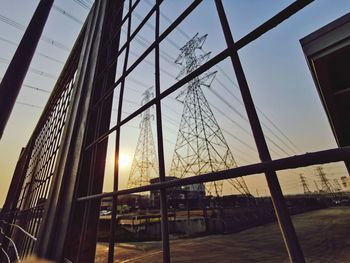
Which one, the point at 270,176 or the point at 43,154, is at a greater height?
the point at 43,154

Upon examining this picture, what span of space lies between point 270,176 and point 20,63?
1.05 meters

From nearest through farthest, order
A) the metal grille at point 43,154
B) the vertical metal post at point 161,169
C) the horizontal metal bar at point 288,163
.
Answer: the horizontal metal bar at point 288,163
the vertical metal post at point 161,169
the metal grille at point 43,154

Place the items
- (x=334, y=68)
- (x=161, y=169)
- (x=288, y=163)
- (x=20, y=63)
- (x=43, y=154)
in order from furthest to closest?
(x=43, y=154), (x=334, y=68), (x=20, y=63), (x=161, y=169), (x=288, y=163)

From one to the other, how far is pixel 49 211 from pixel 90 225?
Result: 15.7 inches

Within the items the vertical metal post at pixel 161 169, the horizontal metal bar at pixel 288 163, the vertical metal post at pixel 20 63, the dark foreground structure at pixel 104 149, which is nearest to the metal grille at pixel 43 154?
→ the dark foreground structure at pixel 104 149

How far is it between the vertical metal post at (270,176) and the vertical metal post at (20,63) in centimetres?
87

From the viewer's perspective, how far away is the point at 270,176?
30 centimetres

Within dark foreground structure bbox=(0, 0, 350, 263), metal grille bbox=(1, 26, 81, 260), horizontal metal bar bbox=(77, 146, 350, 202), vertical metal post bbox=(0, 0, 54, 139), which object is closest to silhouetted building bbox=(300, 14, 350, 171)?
dark foreground structure bbox=(0, 0, 350, 263)

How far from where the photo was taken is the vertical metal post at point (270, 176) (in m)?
0.26

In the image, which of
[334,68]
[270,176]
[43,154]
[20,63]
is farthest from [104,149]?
[43,154]

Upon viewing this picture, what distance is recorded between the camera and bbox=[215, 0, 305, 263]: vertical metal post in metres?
0.26

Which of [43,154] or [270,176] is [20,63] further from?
[43,154]

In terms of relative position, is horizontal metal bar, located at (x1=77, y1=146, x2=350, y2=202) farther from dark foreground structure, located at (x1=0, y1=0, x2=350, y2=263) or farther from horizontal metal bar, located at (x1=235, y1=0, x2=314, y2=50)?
horizontal metal bar, located at (x1=235, y1=0, x2=314, y2=50)

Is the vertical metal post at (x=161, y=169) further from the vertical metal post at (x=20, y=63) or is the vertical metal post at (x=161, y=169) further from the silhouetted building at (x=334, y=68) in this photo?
the silhouetted building at (x=334, y=68)
